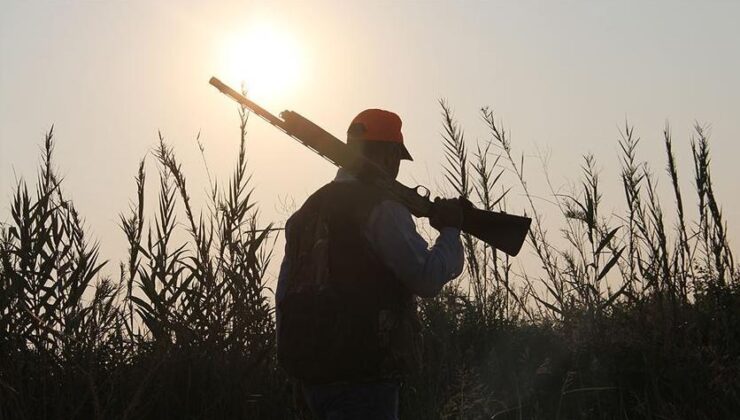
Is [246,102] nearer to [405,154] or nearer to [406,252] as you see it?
[405,154]

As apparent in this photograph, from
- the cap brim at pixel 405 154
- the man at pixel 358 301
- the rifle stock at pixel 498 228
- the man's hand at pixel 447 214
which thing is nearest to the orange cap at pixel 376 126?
the cap brim at pixel 405 154

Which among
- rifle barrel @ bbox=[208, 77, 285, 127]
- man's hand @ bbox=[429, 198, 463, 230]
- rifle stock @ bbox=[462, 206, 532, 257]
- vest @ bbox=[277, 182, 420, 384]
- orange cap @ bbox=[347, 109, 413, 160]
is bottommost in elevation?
vest @ bbox=[277, 182, 420, 384]

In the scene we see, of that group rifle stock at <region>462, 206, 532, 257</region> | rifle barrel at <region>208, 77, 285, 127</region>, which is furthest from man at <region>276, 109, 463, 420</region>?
rifle barrel at <region>208, 77, 285, 127</region>

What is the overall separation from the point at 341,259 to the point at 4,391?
92.3 inches

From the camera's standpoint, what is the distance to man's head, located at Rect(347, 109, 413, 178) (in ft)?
13.7

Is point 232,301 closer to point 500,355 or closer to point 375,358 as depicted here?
point 500,355

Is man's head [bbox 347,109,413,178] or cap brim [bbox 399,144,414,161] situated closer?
man's head [bbox 347,109,413,178]

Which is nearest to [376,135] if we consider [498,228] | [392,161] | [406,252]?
[392,161]

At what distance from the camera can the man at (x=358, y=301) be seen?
3.80 meters

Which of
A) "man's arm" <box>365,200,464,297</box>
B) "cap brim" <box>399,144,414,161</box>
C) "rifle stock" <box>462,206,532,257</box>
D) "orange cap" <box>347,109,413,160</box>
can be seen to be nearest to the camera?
"man's arm" <box>365,200,464,297</box>

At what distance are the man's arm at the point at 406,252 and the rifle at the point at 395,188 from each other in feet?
0.79

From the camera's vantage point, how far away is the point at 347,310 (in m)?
3.85

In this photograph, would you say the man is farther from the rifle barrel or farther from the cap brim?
the rifle barrel

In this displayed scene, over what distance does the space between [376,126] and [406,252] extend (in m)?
0.68
